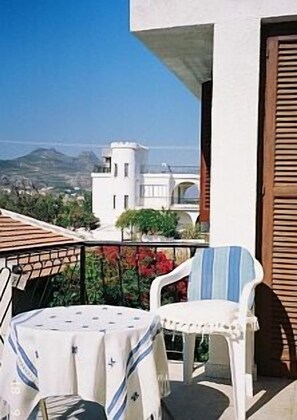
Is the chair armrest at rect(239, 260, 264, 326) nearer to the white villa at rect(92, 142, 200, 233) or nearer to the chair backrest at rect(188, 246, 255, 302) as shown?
the chair backrest at rect(188, 246, 255, 302)

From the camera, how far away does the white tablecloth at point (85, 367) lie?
2021 millimetres

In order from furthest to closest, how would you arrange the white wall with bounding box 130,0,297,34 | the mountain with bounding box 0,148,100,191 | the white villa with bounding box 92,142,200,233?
the white villa with bounding box 92,142,200,233
the mountain with bounding box 0,148,100,191
the white wall with bounding box 130,0,297,34

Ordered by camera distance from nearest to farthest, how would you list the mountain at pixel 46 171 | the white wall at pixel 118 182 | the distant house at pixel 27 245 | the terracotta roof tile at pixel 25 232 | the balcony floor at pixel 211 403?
1. the balcony floor at pixel 211 403
2. the distant house at pixel 27 245
3. the terracotta roof tile at pixel 25 232
4. the mountain at pixel 46 171
5. the white wall at pixel 118 182

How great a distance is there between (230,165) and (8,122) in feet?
114

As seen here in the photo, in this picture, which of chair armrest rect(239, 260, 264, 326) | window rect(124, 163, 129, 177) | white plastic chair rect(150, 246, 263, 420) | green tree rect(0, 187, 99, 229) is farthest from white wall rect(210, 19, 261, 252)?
window rect(124, 163, 129, 177)

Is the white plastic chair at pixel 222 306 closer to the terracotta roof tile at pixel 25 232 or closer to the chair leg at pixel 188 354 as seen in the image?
the chair leg at pixel 188 354

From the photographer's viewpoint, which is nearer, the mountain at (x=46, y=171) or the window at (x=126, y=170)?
the mountain at (x=46, y=171)

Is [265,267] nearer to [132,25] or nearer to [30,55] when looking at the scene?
[132,25]

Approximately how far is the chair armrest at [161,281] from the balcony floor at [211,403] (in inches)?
22.4

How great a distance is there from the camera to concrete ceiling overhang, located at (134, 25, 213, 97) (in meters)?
3.41

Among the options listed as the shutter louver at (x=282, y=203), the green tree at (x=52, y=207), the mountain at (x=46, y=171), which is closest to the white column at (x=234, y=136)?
the shutter louver at (x=282, y=203)

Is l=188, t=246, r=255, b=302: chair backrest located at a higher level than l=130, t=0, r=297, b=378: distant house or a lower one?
lower

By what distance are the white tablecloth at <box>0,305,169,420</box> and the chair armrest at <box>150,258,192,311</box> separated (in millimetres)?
669

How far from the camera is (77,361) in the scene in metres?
2.02
